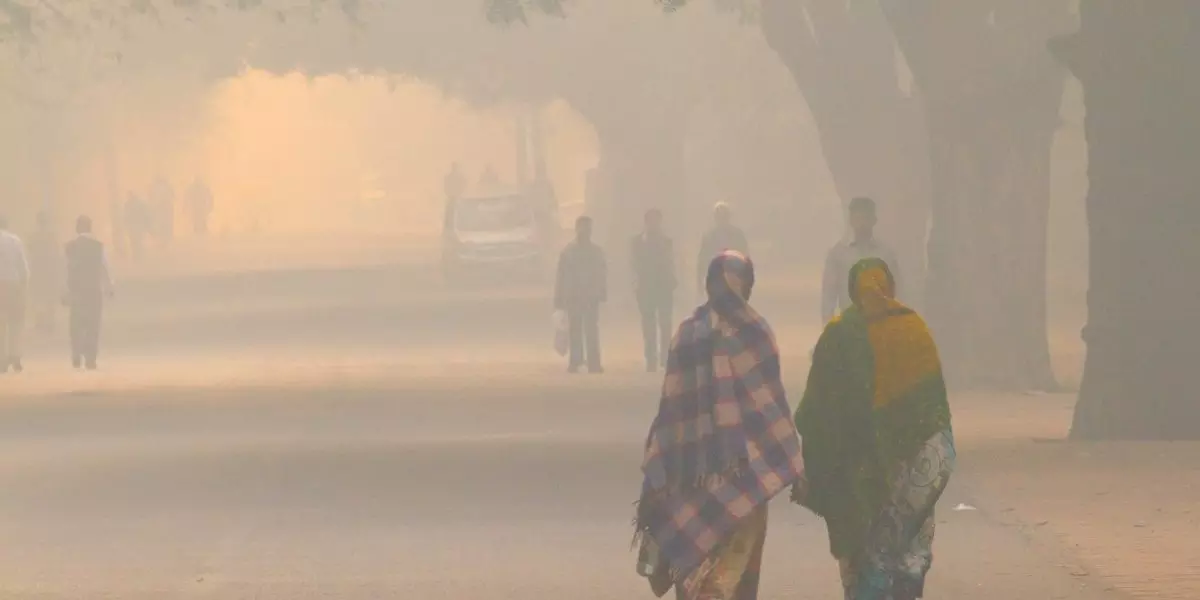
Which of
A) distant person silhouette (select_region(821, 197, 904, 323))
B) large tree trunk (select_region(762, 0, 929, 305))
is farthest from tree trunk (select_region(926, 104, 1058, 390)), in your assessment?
large tree trunk (select_region(762, 0, 929, 305))

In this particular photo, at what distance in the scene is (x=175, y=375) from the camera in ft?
84.4

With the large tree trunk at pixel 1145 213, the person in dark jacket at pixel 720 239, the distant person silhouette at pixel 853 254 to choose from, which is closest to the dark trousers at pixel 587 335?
the person in dark jacket at pixel 720 239

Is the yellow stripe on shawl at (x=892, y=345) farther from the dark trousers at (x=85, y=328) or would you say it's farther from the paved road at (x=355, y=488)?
the dark trousers at (x=85, y=328)

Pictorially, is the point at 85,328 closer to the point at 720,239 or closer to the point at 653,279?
the point at 653,279

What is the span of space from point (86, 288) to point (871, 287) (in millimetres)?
20585

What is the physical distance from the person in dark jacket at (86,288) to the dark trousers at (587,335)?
5587 millimetres

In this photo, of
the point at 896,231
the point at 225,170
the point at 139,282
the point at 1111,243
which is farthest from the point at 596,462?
the point at 225,170

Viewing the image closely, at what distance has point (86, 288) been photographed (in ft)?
90.1

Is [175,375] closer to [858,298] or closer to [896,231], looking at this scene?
[896,231]

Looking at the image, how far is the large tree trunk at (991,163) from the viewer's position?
20.7m

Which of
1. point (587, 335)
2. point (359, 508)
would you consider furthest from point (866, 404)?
point (587, 335)

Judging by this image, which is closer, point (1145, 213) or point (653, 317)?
point (1145, 213)

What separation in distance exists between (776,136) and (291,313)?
70.9 ft

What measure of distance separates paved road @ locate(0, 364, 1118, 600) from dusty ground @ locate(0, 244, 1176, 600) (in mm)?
26
